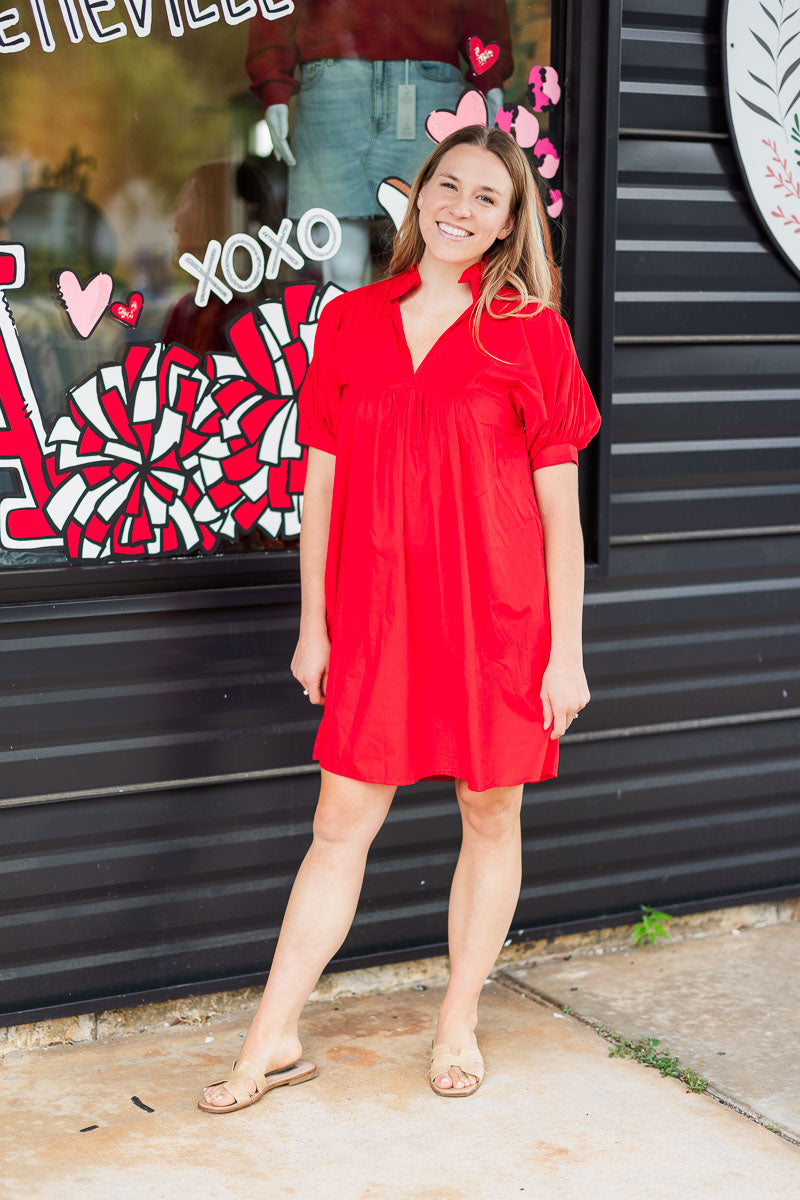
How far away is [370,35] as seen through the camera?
3.33m

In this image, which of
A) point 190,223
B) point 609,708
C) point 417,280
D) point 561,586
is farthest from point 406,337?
point 609,708

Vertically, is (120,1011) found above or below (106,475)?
below

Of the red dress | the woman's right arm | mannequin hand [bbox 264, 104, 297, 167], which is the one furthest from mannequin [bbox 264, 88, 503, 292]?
the woman's right arm

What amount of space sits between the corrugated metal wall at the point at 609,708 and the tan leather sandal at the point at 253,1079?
422mm

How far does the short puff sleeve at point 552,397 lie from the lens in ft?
9.18

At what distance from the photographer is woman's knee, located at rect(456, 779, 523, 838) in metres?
2.95

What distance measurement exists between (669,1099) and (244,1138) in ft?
2.87

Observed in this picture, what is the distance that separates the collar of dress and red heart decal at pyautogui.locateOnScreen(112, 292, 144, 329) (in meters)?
0.62

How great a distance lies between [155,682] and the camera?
10.7 ft

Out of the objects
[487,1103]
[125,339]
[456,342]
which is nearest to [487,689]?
[456,342]

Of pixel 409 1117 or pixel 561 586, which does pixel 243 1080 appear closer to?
pixel 409 1117

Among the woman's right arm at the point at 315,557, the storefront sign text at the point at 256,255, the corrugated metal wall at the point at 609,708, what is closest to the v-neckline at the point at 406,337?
the woman's right arm at the point at 315,557

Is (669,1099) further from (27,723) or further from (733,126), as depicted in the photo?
(733,126)

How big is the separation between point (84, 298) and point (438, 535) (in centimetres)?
100
